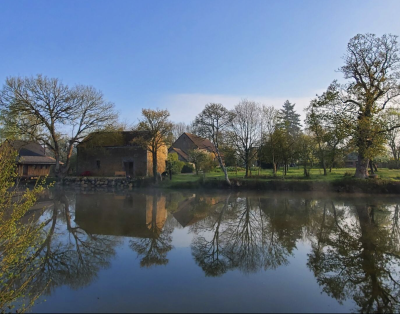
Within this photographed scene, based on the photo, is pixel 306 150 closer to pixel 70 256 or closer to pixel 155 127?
pixel 155 127

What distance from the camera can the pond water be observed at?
4.88 meters

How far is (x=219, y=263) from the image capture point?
6840mm

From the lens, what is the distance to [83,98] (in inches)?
1169

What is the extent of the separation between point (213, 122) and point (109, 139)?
13.7 meters

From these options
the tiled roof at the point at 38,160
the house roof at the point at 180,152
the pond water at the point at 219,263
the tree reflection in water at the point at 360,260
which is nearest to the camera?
the pond water at the point at 219,263

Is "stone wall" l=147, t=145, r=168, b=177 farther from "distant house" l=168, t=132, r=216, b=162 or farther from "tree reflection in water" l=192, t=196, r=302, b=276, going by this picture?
"tree reflection in water" l=192, t=196, r=302, b=276

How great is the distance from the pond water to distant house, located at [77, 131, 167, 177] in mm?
18690

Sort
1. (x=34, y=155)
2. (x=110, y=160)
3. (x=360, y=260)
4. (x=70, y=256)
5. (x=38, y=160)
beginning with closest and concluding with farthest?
1. (x=360, y=260)
2. (x=70, y=256)
3. (x=110, y=160)
4. (x=38, y=160)
5. (x=34, y=155)

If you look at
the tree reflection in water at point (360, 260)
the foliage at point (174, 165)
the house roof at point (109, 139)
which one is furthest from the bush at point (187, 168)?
the tree reflection in water at point (360, 260)

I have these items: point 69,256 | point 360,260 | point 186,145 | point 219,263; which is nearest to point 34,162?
point 186,145

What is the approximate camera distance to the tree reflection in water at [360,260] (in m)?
5.20

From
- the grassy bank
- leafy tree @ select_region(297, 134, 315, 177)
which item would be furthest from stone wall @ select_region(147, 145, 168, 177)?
leafy tree @ select_region(297, 134, 315, 177)

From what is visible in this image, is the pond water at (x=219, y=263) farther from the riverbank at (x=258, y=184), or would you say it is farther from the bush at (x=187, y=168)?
the bush at (x=187, y=168)

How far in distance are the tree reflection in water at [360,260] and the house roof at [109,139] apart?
79.7 feet
